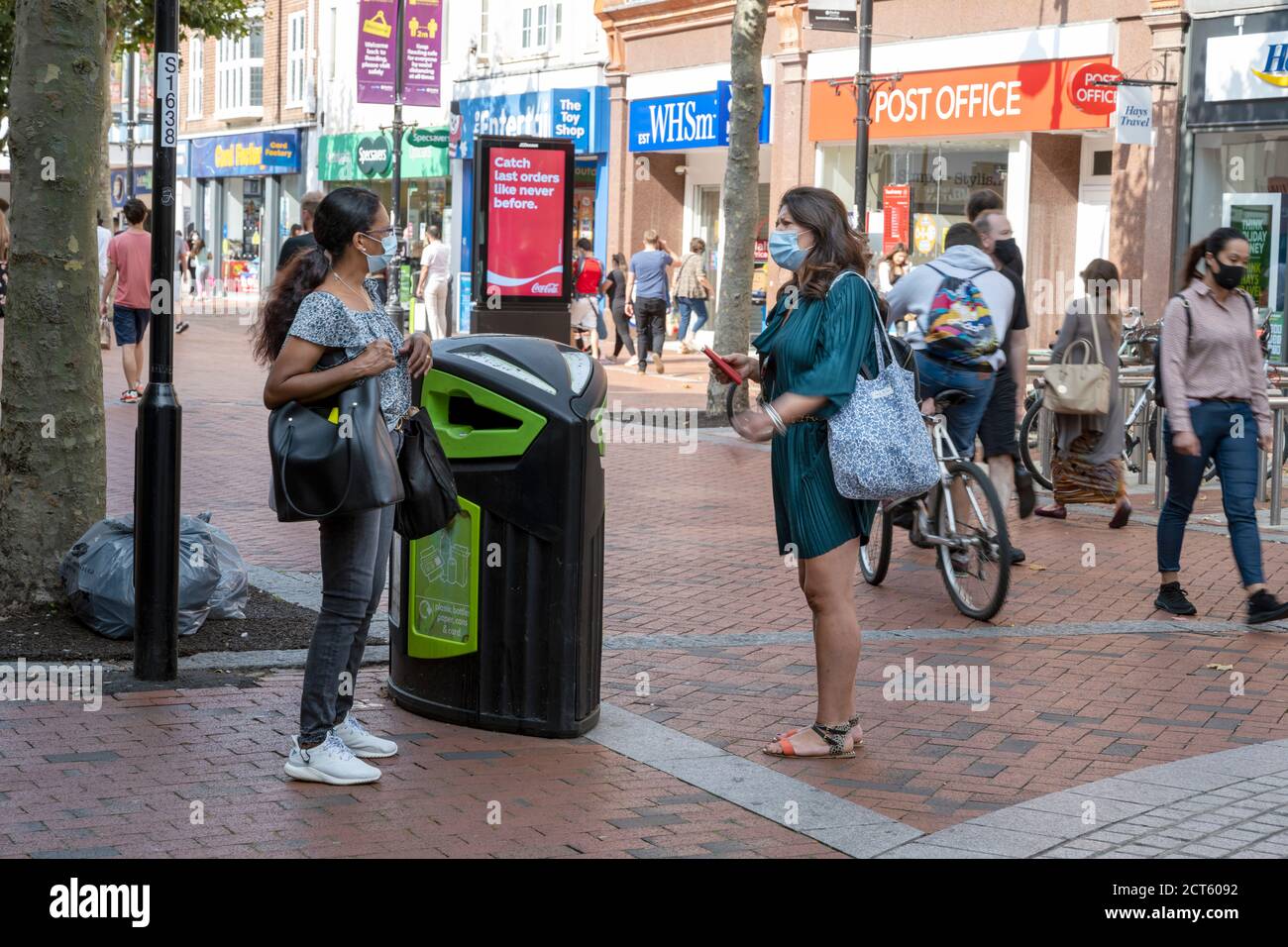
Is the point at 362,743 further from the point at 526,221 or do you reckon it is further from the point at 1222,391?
the point at 526,221

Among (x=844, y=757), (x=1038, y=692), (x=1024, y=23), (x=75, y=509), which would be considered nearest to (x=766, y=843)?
(x=844, y=757)

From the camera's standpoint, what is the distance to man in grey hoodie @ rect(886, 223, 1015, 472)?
8.78 meters

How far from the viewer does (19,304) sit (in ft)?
23.1

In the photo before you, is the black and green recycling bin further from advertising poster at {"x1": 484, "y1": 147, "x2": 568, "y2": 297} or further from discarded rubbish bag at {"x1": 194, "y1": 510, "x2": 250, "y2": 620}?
advertising poster at {"x1": 484, "y1": 147, "x2": 568, "y2": 297}

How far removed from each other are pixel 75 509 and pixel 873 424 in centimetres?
348

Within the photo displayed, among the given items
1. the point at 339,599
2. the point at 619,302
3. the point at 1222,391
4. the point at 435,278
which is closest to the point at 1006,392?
the point at 1222,391

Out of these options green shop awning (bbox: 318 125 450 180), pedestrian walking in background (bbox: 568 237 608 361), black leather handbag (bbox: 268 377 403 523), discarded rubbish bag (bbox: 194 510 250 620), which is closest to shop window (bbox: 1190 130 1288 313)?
→ pedestrian walking in background (bbox: 568 237 608 361)

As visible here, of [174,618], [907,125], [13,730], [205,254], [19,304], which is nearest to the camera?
[13,730]

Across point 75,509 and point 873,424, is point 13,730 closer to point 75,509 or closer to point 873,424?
point 75,509

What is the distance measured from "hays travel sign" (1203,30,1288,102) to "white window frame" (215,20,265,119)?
33.2m

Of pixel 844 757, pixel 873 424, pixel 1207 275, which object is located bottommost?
pixel 844 757

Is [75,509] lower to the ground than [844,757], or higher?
higher

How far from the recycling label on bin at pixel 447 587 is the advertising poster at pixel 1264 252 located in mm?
14612

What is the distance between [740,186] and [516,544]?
1191cm
